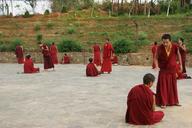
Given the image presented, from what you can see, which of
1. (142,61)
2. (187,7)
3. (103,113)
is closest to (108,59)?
(142,61)

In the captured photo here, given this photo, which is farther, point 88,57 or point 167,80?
point 88,57

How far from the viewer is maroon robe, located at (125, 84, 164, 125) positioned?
28.2 ft

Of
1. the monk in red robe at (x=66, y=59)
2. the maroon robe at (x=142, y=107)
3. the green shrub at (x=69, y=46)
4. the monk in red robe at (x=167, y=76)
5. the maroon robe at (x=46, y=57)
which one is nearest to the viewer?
the maroon robe at (x=142, y=107)

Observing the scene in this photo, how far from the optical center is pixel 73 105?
36.3ft

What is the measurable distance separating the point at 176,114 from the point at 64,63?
830 inches

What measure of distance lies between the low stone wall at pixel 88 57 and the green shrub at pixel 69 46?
405 millimetres

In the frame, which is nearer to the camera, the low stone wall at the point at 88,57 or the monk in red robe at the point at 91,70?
the monk in red robe at the point at 91,70

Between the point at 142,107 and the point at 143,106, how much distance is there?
28 mm

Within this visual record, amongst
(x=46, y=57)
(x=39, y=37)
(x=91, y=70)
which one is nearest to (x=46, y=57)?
(x=46, y=57)

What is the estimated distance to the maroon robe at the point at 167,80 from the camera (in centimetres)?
1069

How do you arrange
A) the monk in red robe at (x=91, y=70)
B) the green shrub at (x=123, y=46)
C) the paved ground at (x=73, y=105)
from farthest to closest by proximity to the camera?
the green shrub at (x=123, y=46) < the monk in red robe at (x=91, y=70) < the paved ground at (x=73, y=105)

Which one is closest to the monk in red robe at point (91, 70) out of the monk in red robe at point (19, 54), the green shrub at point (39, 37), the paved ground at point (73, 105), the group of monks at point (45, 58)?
the paved ground at point (73, 105)

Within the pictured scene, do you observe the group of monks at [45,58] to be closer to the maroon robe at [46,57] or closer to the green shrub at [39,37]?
the maroon robe at [46,57]

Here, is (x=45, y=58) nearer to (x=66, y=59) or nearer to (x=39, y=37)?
(x=66, y=59)
